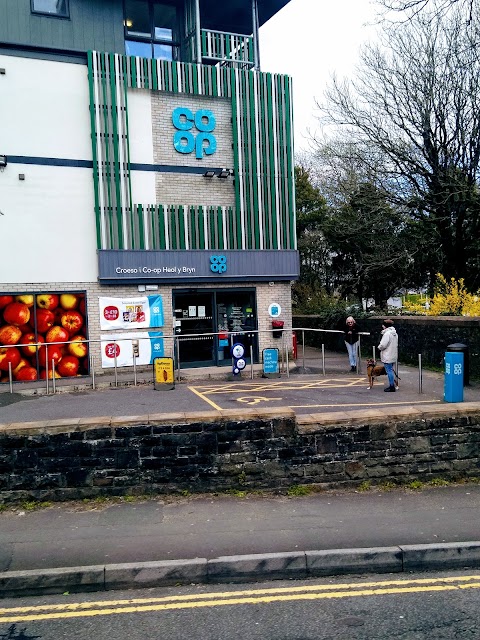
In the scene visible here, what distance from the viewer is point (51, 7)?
17.1 m

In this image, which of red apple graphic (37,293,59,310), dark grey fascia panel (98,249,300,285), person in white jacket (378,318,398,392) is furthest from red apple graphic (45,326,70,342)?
person in white jacket (378,318,398,392)

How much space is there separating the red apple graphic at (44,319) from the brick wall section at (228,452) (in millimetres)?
10298

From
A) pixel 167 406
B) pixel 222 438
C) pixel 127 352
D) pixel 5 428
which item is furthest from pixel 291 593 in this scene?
pixel 127 352

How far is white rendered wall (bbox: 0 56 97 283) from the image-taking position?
1645 cm

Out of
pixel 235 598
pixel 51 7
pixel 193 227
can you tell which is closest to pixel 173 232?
pixel 193 227

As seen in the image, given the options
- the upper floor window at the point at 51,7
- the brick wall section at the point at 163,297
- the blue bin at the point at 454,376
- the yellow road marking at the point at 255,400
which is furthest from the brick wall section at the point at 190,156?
the blue bin at the point at 454,376

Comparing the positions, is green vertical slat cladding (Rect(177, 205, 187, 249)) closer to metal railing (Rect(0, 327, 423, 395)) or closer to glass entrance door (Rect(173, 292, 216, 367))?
glass entrance door (Rect(173, 292, 216, 367))

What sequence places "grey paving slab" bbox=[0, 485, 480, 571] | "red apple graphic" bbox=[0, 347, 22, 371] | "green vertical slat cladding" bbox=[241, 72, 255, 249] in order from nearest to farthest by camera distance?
"grey paving slab" bbox=[0, 485, 480, 571] < "red apple graphic" bbox=[0, 347, 22, 371] < "green vertical slat cladding" bbox=[241, 72, 255, 249]

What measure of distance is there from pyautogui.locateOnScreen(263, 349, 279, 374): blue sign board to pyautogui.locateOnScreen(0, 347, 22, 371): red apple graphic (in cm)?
694

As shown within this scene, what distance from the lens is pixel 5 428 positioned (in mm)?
7059

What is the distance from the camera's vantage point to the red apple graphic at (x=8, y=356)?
16.3 m

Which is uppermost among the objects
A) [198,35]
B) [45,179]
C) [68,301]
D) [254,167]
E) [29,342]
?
[198,35]

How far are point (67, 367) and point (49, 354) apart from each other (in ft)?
2.13

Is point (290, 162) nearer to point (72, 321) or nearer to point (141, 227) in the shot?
point (141, 227)
